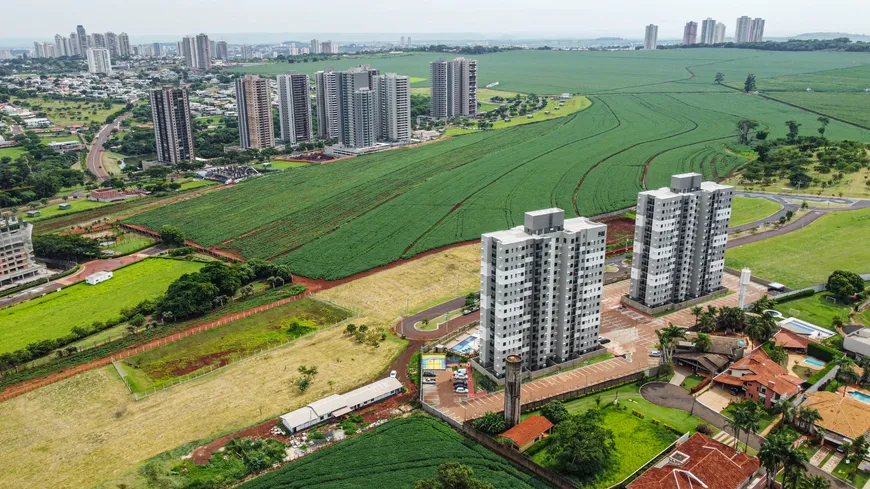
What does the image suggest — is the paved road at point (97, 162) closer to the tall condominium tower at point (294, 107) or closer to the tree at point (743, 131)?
the tall condominium tower at point (294, 107)

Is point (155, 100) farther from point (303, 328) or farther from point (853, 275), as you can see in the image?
Result: point (853, 275)

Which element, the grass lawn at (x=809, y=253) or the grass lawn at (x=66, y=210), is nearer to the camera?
the grass lawn at (x=809, y=253)

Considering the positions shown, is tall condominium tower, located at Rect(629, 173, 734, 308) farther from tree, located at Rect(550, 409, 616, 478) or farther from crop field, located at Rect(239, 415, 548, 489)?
crop field, located at Rect(239, 415, 548, 489)

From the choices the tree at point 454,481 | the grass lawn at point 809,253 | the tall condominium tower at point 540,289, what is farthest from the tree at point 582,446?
the grass lawn at point 809,253

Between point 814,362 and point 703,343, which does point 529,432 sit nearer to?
point 703,343

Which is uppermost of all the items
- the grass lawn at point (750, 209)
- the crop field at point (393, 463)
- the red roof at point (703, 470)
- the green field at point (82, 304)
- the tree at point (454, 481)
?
the grass lawn at point (750, 209)

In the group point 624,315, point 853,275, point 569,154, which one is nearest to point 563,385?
point 624,315
